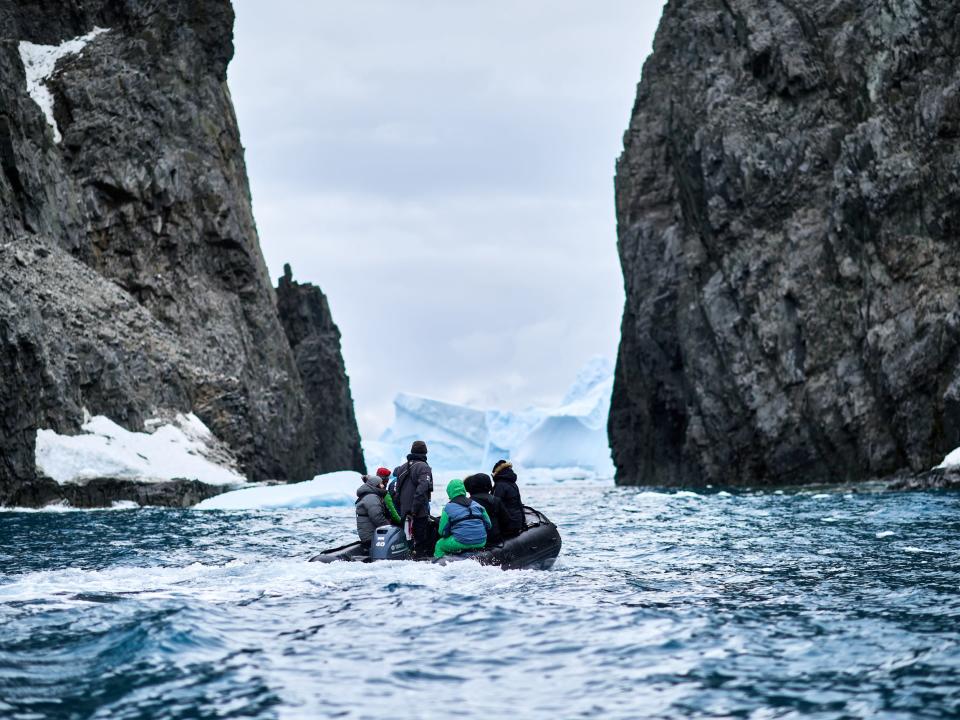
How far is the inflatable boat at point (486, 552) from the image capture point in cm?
1844

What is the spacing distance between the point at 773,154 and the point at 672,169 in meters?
17.0

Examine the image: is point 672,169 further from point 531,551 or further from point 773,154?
point 531,551

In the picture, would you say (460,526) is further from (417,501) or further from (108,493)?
(108,493)

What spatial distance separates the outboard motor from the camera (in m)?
18.8

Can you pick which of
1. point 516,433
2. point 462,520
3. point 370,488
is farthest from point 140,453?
point 516,433

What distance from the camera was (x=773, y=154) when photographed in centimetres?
6438

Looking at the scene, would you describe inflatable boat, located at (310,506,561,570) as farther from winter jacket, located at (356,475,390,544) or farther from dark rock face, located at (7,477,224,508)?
dark rock face, located at (7,477,224,508)

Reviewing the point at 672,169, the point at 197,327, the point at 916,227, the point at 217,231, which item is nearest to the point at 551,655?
the point at 916,227

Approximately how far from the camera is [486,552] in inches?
726

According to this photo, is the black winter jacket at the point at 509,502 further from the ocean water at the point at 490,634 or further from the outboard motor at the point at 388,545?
the outboard motor at the point at 388,545

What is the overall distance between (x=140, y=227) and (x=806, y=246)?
128 feet

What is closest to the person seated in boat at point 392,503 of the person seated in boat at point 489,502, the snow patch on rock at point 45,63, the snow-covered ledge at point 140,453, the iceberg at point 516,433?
the person seated in boat at point 489,502

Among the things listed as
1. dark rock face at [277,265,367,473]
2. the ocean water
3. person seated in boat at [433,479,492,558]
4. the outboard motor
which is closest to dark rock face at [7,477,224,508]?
the ocean water

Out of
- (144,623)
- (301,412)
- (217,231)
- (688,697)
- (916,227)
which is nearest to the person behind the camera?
(688,697)
